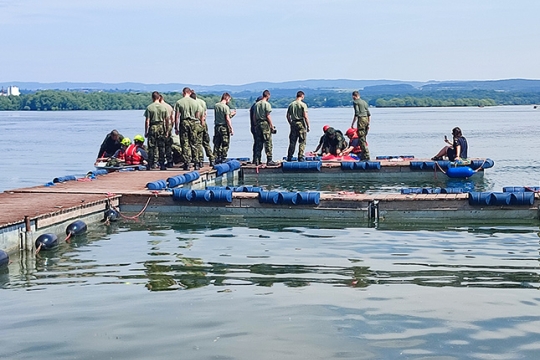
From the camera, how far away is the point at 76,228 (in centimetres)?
1326

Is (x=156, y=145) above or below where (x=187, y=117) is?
below

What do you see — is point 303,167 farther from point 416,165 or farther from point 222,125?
point 416,165

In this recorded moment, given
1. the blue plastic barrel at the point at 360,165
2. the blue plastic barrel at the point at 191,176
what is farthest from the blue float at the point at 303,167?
the blue plastic barrel at the point at 191,176

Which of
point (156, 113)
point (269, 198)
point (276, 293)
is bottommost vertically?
point (276, 293)

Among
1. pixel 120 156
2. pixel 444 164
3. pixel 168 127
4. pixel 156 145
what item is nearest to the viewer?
pixel 168 127

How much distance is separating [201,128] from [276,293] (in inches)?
386

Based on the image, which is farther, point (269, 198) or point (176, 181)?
point (176, 181)

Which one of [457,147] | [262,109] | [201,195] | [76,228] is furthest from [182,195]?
[457,147]

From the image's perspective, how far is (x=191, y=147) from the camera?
19.6 metres

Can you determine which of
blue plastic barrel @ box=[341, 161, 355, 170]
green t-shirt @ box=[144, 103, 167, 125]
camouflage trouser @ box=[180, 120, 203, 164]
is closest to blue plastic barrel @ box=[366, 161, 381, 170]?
blue plastic barrel @ box=[341, 161, 355, 170]

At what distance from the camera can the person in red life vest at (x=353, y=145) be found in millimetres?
23983

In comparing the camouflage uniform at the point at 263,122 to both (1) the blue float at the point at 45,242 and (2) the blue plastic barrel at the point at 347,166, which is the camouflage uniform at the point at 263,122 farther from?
(1) the blue float at the point at 45,242

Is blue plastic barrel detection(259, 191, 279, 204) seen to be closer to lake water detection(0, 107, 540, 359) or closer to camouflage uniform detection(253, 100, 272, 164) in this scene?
lake water detection(0, 107, 540, 359)

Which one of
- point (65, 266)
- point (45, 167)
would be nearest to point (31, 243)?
point (65, 266)
